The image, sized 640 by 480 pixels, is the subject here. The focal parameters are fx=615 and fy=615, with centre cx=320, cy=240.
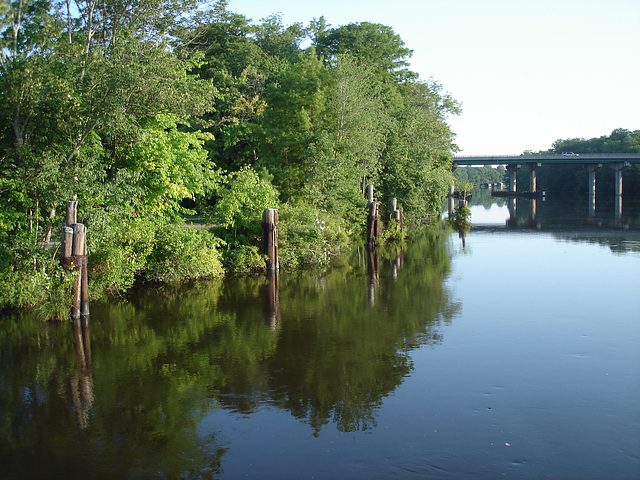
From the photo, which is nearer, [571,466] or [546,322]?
[571,466]

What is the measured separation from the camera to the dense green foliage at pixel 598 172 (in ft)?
345

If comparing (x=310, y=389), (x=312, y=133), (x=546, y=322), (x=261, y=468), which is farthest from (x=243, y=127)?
(x=261, y=468)

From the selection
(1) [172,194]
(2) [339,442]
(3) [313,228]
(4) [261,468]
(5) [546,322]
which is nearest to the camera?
(4) [261,468]

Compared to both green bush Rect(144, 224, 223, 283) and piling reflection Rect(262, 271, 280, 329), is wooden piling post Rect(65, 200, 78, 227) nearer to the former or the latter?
green bush Rect(144, 224, 223, 283)

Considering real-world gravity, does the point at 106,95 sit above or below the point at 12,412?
above

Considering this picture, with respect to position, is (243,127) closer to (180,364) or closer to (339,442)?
(180,364)

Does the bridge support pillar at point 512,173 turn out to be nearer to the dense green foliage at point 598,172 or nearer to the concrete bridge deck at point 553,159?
the concrete bridge deck at point 553,159

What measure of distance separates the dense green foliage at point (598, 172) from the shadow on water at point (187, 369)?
97669 mm

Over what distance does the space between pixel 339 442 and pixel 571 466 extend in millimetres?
3367

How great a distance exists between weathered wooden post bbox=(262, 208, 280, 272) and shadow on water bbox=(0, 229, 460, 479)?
2837mm

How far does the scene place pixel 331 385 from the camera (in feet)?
38.9

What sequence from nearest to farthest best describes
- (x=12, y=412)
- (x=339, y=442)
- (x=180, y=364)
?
(x=339, y=442) < (x=12, y=412) < (x=180, y=364)

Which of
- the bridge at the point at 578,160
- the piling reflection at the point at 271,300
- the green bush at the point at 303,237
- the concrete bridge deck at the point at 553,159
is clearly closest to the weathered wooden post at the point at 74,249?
the piling reflection at the point at 271,300

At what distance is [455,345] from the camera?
14562 mm
